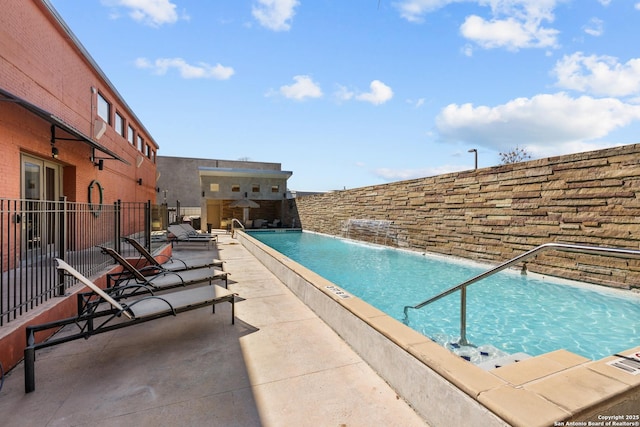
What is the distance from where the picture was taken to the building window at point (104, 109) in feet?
37.4

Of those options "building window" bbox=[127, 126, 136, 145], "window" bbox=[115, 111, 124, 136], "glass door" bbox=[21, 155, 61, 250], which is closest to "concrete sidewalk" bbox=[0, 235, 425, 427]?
"glass door" bbox=[21, 155, 61, 250]

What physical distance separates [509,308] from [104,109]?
15.3 meters

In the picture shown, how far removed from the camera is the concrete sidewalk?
2.26 metres

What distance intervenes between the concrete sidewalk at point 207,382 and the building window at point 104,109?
11.0 meters

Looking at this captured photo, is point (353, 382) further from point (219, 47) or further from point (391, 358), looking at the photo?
point (219, 47)

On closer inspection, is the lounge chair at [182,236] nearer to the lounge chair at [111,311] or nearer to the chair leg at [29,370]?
the lounge chair at [111,311]

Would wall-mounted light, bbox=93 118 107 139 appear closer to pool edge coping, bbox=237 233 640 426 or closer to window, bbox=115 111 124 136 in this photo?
window, bbox=115 111 124 136

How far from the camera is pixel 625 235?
6.46 meters

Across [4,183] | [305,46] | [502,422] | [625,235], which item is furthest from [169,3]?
[625,235]

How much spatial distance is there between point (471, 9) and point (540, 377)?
10.3m

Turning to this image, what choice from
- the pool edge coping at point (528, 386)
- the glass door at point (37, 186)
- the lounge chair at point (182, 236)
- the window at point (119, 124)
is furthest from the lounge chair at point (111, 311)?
the window at point (119, 124)

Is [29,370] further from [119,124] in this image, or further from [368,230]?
[119,124]

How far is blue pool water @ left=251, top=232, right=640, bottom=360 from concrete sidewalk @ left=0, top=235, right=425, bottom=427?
8.28 feet

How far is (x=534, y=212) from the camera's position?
8250mm
